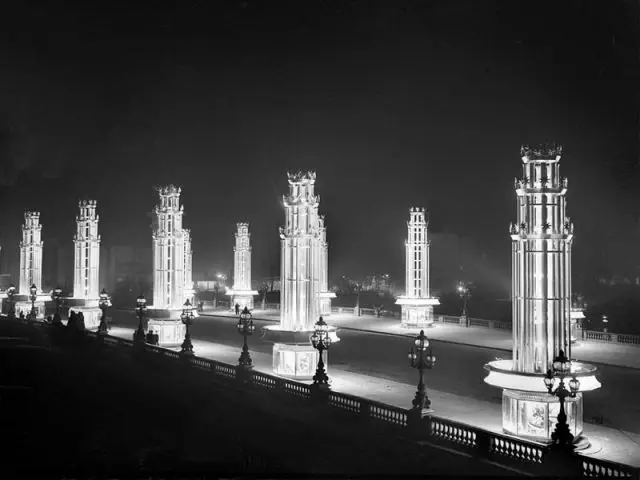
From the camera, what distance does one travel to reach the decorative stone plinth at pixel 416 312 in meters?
41.9

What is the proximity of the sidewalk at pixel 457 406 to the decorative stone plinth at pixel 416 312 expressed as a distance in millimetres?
12966

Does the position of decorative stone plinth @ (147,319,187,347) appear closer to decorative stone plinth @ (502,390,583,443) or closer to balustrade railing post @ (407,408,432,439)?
balustrade railing post @ (407,408,432,439)

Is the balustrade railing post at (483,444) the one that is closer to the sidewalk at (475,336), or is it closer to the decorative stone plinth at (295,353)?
the decorative stone plinth at (295,353)

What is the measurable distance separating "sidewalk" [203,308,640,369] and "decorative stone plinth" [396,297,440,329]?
24.7 inches

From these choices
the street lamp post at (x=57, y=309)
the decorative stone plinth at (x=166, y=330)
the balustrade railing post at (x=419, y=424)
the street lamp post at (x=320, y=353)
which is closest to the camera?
the balustrade railing post at (x=419, y=424)

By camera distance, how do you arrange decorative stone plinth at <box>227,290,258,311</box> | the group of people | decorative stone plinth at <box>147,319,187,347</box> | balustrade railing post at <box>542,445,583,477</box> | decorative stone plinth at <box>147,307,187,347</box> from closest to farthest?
balustrade railing post at <box>542,445,583,477</box> → the group of people → decorative stone plinth at <box>147,307,187,347</box> → decorative stone plinth at <box>147,319,187,347</box> → decorative stone plinth at <box>227,290,258,311</box>

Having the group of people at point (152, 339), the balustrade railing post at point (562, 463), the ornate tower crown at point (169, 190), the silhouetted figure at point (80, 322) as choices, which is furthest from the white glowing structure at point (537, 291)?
the silhouetted figure at point (80, 322)

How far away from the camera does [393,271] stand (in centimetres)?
7994

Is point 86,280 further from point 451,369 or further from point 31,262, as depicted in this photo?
point 451,369

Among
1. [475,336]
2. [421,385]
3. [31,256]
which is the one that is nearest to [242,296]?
[31,256]

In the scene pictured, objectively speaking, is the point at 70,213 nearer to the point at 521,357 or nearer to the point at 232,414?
the point at 232,414

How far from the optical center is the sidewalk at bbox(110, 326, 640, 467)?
17719 millimetres

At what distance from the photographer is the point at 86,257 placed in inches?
1725

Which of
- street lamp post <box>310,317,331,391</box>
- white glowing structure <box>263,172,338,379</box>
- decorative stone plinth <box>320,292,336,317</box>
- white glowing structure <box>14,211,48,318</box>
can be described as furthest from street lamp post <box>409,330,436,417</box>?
white glowing structure <box>14,211,48,318</box>
